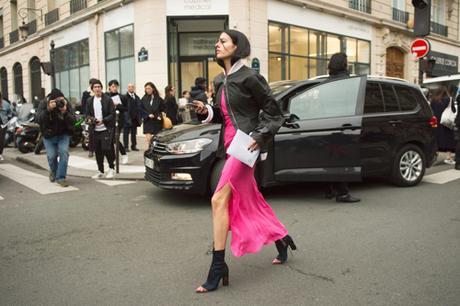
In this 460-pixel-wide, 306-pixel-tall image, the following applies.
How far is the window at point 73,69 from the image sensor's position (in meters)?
19.4

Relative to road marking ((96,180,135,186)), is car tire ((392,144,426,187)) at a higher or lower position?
higher

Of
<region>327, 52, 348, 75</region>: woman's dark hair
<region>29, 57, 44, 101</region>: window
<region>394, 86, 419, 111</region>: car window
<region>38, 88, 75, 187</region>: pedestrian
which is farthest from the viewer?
<region>29, 57, 44, 101</region>: window

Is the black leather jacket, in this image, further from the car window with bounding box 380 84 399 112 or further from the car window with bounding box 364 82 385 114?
the car window with bounding box 380 84 399 112

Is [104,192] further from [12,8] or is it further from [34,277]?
[12,8]

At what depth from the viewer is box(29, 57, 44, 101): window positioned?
79.8 ft

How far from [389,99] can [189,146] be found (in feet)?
10.6

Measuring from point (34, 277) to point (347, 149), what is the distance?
162 inches

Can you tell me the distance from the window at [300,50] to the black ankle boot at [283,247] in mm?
13261

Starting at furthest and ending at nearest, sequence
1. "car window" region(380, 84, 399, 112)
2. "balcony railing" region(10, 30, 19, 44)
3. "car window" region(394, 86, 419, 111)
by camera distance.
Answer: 1. "balcony railing" region(10, 30, 19, 44)
2. "car window" region(394, 86, 419, 111)
3. "car window" region(380, 84, 399, 112)

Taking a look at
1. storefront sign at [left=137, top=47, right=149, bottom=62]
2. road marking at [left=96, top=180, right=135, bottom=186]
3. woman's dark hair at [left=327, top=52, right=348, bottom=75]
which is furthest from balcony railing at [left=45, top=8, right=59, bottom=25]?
woman's dark hair at [left=327, top=52, right=348, bottom=75]

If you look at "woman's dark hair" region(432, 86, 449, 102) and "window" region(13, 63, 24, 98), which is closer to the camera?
"woman's dark hair" region(432, 86, 449, 102)

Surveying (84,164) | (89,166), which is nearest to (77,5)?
(84,164)

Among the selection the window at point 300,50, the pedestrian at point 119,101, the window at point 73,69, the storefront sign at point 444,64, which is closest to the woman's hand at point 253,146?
the pedestrian at point 119,101

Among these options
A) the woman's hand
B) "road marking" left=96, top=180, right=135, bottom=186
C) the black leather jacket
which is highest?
the black leather jacket
